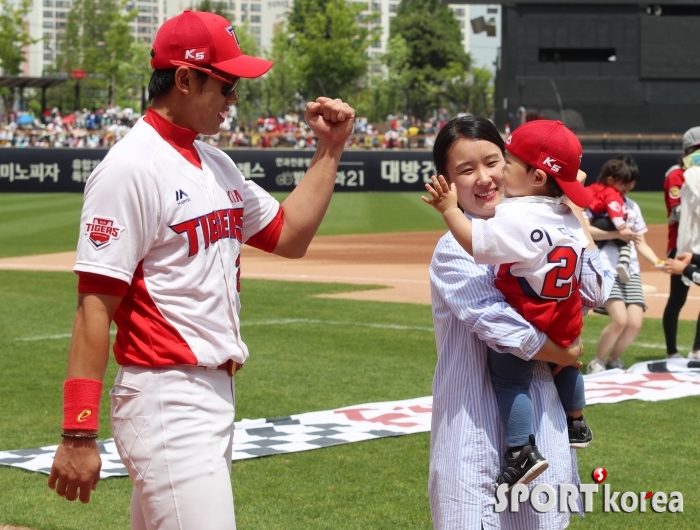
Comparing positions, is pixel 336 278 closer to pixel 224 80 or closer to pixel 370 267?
pixel 370 267

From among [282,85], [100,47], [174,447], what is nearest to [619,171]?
[174,447]

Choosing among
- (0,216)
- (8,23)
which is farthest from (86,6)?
(0,216)

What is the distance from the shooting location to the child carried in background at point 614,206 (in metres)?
8.11

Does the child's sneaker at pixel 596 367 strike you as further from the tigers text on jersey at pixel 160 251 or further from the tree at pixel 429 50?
the tree at pixel 429 50

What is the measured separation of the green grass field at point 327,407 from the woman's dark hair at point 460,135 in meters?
2.14

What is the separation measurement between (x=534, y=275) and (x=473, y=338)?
0.26 meters

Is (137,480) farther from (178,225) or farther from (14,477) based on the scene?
(14,477)

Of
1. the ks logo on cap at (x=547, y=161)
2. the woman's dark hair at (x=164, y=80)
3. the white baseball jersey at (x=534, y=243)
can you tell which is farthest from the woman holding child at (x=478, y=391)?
the woman's dark hair at (x=164, y=80)

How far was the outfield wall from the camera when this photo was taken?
32969 millimetres

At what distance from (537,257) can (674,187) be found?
6501mm

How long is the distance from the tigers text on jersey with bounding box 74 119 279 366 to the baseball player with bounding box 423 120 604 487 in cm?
67

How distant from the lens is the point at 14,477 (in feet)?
17.6

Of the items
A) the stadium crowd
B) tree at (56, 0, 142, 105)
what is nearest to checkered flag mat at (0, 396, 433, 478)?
the stadium crowd

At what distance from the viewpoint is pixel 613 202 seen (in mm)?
8141
